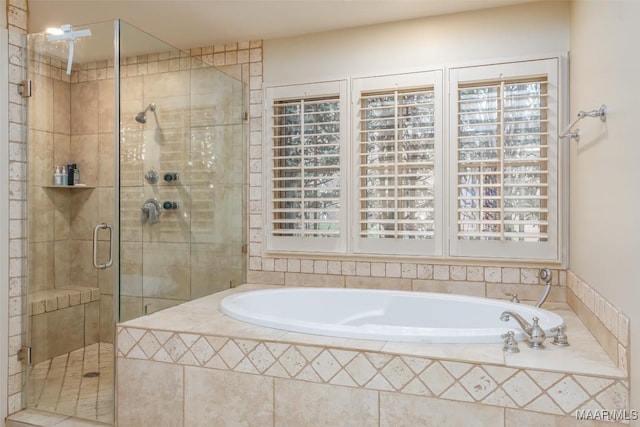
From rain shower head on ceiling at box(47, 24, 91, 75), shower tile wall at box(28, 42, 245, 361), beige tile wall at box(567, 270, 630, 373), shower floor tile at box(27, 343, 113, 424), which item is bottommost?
shower floor tile at box(27, 343, 113, 424)

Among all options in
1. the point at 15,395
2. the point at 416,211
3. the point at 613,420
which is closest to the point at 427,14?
the point at 416,211

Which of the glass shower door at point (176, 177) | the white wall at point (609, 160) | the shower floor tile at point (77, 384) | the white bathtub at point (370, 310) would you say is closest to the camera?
the white wall at point (609, 160)

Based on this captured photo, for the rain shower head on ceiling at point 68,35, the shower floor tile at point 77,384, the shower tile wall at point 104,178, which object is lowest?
the shower floor tile at point 77,384

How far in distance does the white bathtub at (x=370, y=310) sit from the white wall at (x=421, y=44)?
148cm

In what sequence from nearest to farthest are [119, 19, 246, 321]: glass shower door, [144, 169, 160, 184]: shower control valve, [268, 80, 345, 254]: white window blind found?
1. [119, 19, 246, 321]: glass shower door
2. [144, 169, 160, 184]: shower control valve
3. [268, 80, 345, 254]: white window blind

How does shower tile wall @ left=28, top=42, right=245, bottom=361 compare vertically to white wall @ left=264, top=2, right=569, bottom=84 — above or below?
below

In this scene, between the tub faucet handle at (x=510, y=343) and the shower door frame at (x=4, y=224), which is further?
the shower door frame at (x=4, y=224)

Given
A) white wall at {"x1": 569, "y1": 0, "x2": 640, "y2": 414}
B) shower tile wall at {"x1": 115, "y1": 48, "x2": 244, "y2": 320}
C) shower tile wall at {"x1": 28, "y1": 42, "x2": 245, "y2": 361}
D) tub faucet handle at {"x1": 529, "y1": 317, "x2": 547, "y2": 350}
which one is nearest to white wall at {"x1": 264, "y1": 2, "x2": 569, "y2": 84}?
white wall at {"x1": 569, "y1": 0, "x2": 640, "y2": 414}

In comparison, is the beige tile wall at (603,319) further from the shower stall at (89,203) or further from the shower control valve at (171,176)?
the shower control valve at (171,176)

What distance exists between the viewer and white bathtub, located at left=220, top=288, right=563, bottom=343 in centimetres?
230

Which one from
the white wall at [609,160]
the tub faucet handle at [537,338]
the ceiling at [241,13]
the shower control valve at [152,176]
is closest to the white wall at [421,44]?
the ceiling at [241,13]

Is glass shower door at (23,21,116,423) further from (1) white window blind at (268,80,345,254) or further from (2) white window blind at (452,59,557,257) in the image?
(2) white window blind at (452,59,557,257)

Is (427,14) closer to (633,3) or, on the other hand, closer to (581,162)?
(581,162)

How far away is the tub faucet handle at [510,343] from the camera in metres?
1.80
